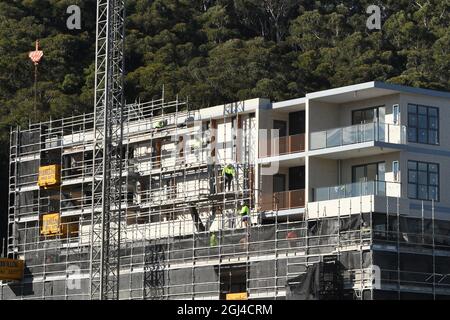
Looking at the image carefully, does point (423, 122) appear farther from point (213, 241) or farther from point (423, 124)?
point (213, 241)

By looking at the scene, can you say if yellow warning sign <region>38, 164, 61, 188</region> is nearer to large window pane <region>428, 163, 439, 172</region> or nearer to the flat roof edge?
the flat roof edge

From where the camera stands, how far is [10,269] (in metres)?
77.1

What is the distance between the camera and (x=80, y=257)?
74.2 meters

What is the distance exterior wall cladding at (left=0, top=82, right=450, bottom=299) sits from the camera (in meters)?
61.6

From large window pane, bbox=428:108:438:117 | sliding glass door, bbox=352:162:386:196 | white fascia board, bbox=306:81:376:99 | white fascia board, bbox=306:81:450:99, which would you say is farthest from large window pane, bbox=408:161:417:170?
white fascia board, bbox=306:81:376:99

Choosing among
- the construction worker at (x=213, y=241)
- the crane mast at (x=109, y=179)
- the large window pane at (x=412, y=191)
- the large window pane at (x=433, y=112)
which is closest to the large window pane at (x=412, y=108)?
the large window pane at (x=433, y=112)

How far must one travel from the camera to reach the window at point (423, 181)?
66.1 metres

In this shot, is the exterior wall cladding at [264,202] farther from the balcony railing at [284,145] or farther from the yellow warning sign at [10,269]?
the yellow warning sign at [10,269]

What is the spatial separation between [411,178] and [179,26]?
62030 mm

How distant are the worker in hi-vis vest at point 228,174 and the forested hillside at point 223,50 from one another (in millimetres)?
28585

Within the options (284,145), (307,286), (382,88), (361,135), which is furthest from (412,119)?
(307,286)

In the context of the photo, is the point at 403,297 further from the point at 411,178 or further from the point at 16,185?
the point at 16,185
